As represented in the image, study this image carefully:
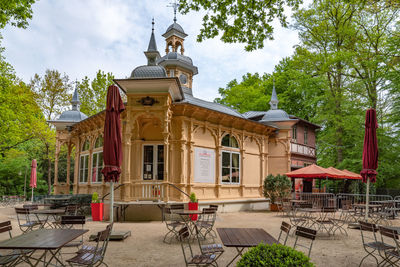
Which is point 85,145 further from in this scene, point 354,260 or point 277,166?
point 354,260

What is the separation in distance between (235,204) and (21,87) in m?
20.3

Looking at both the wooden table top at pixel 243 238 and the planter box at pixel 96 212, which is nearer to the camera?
the wooden table top at pixel 243 238

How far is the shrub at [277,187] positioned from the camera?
50.7 feet

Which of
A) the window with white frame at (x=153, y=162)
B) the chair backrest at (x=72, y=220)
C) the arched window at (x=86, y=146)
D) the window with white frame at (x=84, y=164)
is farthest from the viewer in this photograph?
the arched window at (x=86, y=146)

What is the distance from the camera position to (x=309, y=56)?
24.3 m

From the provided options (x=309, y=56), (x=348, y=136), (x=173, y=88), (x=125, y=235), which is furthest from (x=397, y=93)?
(x=125, y=235)

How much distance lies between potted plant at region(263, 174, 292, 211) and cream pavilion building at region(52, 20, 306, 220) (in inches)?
43.0

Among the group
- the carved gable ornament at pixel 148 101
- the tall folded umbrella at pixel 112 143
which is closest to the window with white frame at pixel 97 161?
the carved gable ornament at pixel 148 101

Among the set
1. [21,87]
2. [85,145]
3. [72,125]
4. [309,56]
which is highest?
[309,56]

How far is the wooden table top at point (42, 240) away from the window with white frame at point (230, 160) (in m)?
10.7

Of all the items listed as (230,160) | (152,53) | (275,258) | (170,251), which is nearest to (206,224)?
(170,251)

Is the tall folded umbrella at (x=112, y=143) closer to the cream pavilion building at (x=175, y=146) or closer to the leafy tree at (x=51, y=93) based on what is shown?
the cream pavilion building at (x=175, y=146)

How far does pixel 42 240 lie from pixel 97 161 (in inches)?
446

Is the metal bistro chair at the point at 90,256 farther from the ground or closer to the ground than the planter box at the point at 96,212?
farther from the ground
